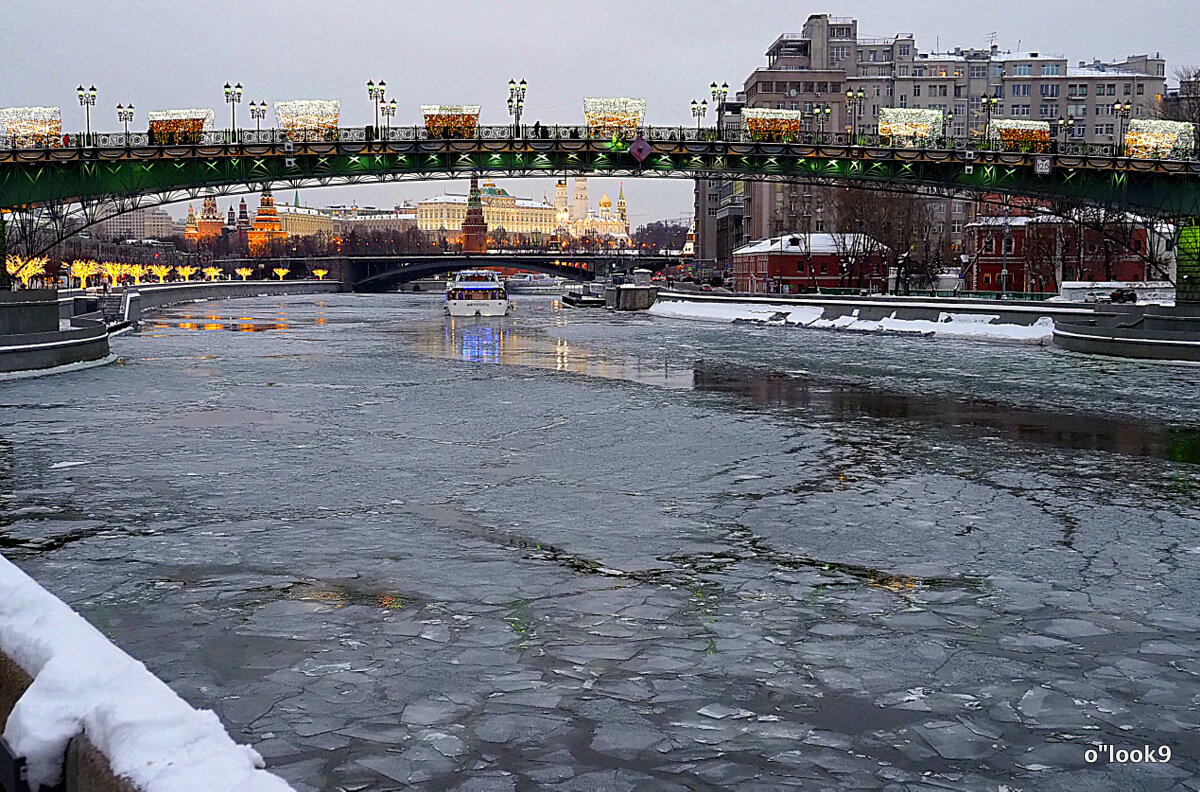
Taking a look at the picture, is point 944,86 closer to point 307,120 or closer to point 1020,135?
point 1020,135

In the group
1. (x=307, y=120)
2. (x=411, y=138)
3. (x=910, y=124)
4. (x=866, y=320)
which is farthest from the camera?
(x=910, y=124)

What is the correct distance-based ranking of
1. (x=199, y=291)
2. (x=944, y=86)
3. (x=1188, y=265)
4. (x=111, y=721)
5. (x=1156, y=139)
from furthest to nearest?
1. (x=944, y=86)
2. (x=199, y=291)
3. (x=1156, y=139)
4. (x=1188, y=265)
5. (x=111, y=721)

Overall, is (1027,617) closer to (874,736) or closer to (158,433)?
(874,736)

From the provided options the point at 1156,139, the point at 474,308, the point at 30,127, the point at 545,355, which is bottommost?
the point at 545,355

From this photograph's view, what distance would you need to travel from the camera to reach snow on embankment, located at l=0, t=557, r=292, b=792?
3457 mm

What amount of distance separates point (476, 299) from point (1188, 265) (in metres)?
41.7

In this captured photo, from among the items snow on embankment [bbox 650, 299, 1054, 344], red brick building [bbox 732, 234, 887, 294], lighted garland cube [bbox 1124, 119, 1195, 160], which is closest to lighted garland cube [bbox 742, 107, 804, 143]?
snow on embankment [bbox 650, 299, 1054, 344]

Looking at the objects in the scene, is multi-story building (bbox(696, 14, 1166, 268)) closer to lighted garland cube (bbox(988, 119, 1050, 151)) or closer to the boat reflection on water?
lighted garland cube (bbox(988, 119, 1050, 151))

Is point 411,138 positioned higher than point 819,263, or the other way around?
point 411,138

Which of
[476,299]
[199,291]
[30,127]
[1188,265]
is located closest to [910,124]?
[476,299]

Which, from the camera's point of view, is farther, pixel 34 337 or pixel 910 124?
pixel 910 124

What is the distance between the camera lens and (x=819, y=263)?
9188 cm

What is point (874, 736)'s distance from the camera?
243 inches

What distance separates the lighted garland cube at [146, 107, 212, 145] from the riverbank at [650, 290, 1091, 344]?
95.0ft
